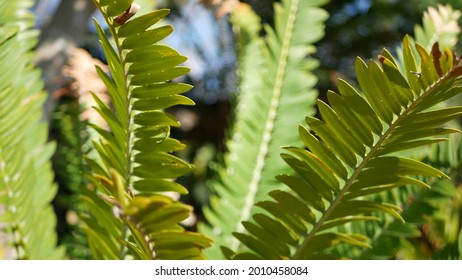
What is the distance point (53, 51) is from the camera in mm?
1561

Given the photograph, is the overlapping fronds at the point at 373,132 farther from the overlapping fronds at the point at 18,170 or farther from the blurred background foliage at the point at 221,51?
the blurred background foliage at the point at 221,51

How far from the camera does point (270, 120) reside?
3.03 ft

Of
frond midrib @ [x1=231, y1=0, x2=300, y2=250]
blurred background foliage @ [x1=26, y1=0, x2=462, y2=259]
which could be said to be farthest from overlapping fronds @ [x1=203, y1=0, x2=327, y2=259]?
blurred background foliage @ [x1=26, y1=0, x2=462, y2=259]

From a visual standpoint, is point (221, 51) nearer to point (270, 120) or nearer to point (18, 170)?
point (270, 120)

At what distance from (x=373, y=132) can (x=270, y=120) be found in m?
0.42

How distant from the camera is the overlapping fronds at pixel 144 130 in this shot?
458mm

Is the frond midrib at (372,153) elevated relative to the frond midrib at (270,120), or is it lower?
lower

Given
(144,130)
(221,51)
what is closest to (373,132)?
(144,130)

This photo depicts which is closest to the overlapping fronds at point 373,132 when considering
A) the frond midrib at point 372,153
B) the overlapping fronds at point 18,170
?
the frond midrib at point 372,153

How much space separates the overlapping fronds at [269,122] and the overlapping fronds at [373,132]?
11.6 inches

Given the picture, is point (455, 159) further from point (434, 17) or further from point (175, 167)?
point (175, 167)

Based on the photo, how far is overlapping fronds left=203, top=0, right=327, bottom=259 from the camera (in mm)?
877

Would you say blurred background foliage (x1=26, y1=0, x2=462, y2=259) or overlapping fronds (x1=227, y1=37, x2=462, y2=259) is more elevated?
blurred background foliage (x1=26, y1=0, x2=462, y2=259)

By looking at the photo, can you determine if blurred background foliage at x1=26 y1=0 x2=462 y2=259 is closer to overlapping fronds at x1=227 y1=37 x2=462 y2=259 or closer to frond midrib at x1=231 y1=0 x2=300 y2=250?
frond midrib at x1=231 y1=0 x2=300 y2=250
